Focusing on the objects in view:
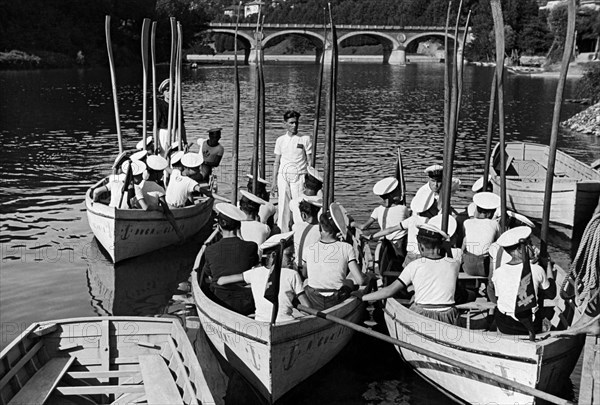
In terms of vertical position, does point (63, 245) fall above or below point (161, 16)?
below

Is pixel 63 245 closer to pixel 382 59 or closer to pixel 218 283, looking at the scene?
pixel 218 283

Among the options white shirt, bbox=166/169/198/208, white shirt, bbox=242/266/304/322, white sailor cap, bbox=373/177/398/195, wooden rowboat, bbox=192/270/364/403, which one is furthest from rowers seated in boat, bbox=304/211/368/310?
white shirt, bbox=166/169/198/208

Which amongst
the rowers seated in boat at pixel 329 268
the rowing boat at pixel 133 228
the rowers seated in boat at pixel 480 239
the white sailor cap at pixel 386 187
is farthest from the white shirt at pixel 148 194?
the rowers seated in boat at pixel 480 239

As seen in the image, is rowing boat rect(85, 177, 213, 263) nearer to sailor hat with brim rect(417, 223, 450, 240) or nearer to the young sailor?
the young sailor

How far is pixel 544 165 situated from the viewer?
24.5 m

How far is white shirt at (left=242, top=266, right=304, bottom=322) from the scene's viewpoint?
998 centimetres

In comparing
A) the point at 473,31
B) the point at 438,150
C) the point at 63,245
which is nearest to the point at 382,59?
the point at 473,31

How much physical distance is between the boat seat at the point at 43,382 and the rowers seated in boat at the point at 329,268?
3.43m

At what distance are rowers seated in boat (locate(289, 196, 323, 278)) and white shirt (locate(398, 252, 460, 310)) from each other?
2.31m

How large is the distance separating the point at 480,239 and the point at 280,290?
163 inches

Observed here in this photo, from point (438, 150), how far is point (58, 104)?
27.6 m

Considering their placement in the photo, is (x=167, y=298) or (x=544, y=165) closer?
(x=167, y=298)

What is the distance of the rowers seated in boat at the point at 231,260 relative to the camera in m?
10.7

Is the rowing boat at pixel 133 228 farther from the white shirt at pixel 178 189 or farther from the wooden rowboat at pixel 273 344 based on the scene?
the wooden rowboat at pixel 273 344
